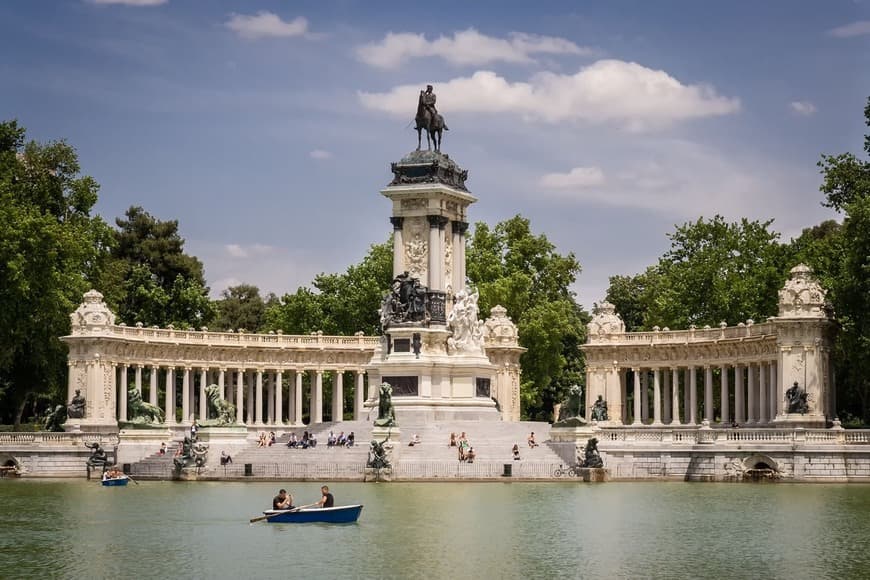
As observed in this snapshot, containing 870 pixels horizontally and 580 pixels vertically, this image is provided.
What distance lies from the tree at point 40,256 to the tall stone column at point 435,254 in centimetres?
2210

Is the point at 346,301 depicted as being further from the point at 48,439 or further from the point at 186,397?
the point at 48,439

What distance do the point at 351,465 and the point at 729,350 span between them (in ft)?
105

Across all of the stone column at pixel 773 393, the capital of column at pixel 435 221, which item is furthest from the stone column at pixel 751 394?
the capital of column at pixel 435 221

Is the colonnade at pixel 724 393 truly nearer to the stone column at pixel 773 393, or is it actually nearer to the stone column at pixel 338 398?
the stone column at pixel 773 393

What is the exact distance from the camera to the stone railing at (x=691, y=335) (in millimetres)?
87800

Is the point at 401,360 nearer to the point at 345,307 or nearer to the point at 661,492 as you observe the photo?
the point at 661,492

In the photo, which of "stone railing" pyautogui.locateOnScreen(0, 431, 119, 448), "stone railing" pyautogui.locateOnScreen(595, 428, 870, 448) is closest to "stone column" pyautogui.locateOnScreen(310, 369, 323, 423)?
"stone railing" pyautogui.locateOnScreen(0, 431, 119, 448)

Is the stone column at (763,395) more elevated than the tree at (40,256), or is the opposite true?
the tree at (40,256)

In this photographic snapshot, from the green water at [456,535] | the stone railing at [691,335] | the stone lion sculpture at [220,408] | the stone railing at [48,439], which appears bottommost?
the green water at [456,535]

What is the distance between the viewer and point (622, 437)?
7100cm

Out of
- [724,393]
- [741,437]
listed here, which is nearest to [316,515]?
[741,437]

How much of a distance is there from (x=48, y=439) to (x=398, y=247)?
18.8 metres

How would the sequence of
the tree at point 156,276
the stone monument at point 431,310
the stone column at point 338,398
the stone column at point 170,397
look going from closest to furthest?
the stone monument at point 431,310 → the stone column at point 170,397 → the stone column at point 338,398 → the tree at point 156,276

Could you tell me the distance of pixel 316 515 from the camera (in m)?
46.3
